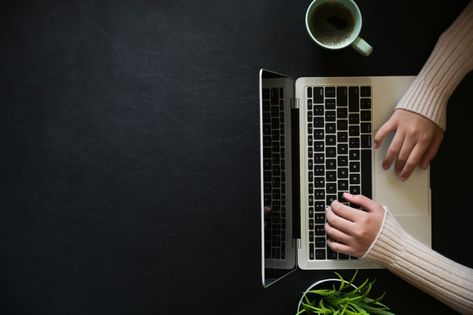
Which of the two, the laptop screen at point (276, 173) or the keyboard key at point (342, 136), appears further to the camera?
the keyboard key at point (342, 136)

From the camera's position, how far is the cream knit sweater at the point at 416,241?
3.36ft

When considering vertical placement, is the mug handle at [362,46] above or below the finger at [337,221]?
above

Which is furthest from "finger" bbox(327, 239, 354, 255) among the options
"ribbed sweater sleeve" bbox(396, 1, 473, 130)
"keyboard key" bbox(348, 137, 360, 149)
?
"ribbed sweater sleeve" bbox(396, 1, 473, 130)

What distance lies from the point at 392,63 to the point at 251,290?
0.60 m

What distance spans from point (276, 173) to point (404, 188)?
11.7 inches

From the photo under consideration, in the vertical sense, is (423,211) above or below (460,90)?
below

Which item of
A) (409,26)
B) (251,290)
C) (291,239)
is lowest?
(251,290)

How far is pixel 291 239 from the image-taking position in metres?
1.05

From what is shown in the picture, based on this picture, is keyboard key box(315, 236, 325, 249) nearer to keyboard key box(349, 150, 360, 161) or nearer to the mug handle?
keyboard key box(349, 150, 360, 161)

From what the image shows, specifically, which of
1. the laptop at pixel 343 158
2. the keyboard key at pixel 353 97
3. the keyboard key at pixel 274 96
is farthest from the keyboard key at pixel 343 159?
the keyboard key at pixel 274 96

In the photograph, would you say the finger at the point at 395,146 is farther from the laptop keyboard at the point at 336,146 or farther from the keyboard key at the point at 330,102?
the keyboard key at the point at 330,102

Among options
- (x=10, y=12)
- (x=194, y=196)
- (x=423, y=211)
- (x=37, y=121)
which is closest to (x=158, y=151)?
(x=194, y=196)

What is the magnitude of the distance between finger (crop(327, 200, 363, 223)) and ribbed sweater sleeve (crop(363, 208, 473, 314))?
2.5 inches

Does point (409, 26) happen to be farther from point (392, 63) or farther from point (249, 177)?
point (249, 177)
